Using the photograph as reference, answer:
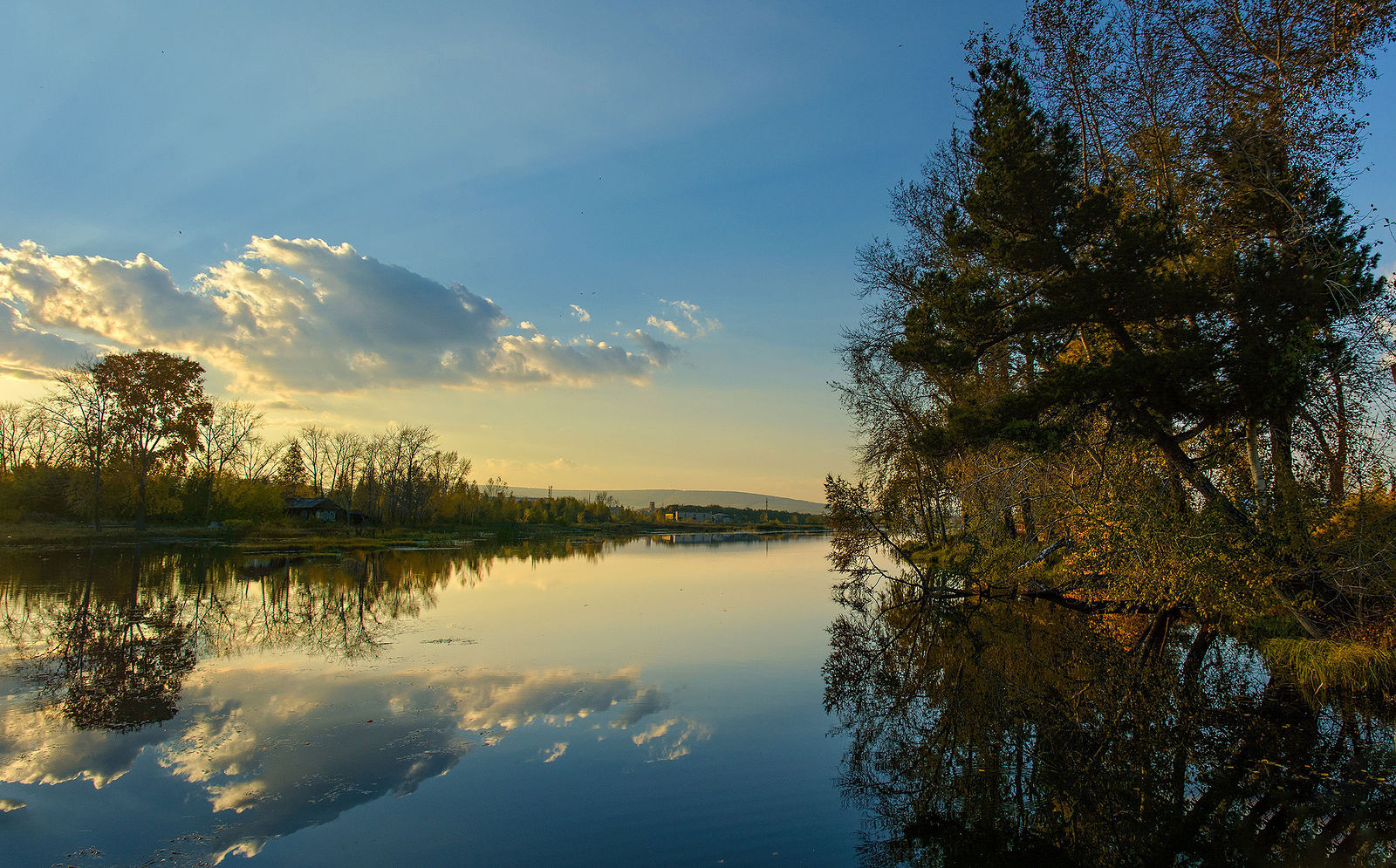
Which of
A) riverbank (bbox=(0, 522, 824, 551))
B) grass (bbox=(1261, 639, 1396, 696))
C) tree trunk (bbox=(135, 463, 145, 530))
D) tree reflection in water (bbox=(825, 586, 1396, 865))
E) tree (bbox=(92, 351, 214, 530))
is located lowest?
riverbank (bbox=(0, 522, 824, 551))

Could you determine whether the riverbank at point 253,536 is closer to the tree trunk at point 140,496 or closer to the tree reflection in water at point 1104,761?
the tree trunk at point 140,496

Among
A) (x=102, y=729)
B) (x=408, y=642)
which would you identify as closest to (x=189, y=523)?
(x=408, y=642)

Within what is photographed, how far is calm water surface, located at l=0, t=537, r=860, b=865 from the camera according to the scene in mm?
5434

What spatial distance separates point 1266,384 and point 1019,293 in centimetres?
368

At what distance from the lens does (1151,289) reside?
34.1ft

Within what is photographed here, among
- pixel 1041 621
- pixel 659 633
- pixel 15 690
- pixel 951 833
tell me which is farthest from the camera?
pixel 1041 621

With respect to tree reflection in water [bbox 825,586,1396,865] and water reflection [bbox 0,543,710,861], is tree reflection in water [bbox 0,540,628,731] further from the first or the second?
tree reflection in water [bbox 825,586,1396,865]

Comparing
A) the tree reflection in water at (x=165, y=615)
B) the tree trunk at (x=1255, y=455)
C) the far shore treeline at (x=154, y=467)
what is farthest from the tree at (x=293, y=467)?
the tree trunk at (x=1255, y=455)

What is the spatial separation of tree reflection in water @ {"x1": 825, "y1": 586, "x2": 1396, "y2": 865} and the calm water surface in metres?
0.64

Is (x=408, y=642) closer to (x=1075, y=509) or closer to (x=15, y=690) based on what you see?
(x=15, y=690)

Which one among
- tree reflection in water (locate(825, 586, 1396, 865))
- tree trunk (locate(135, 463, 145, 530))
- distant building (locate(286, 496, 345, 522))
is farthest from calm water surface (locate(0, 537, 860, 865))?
distant building (locate(286, 496, 345, 522))

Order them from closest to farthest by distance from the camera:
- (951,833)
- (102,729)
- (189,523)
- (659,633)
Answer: (951,833), (102,729), (659,633), (189,523)

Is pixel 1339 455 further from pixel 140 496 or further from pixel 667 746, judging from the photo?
pixel 140 496

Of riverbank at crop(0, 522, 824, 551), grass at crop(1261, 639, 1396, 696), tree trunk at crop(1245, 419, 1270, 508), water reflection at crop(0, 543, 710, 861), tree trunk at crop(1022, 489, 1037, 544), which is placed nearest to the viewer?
water reflection at crop(0, 543, 710, 861)
